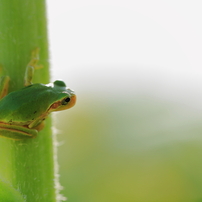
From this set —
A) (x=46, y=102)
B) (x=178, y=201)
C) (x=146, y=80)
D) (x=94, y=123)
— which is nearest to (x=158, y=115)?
(x=146, y=80)

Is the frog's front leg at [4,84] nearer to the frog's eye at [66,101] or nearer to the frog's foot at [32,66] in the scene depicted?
the frog's foot at [32,66]

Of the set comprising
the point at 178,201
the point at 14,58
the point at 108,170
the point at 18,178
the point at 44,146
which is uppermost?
the point at 108,170

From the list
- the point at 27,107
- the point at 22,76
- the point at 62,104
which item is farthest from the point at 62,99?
the point at 22,76

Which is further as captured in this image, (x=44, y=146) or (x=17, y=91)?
(x=17, y=91)

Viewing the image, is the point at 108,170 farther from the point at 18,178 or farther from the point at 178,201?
the point at 18,178

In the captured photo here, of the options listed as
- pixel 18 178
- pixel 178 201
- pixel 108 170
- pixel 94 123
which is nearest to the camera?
pixel 18 178

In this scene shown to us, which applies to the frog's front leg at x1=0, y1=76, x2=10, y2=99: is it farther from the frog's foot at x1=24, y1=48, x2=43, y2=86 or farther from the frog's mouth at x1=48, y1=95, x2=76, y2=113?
the frog's mouth at x1=48, y1=95, x2=76, y2=113

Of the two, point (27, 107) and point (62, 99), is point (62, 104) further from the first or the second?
point (27, 107)
